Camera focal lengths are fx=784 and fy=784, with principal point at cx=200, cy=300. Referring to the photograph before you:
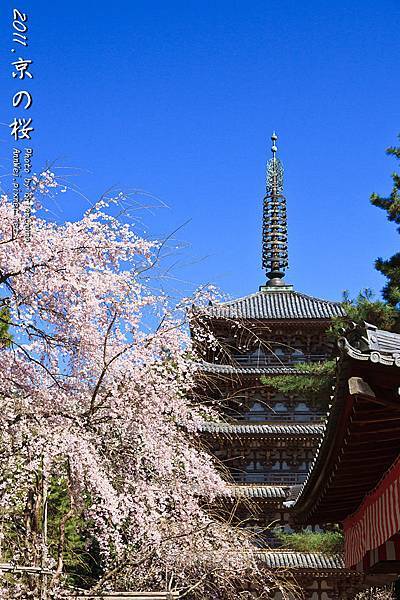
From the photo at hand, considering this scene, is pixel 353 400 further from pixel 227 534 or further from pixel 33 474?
pixel 227 534

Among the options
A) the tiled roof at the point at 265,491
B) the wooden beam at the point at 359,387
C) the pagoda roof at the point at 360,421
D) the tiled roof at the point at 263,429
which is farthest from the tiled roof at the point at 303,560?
the wooden beam at the point at 359,387

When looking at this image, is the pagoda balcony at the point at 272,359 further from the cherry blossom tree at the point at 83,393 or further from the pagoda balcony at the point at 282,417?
the cherry blossom tree at the point at 83,393

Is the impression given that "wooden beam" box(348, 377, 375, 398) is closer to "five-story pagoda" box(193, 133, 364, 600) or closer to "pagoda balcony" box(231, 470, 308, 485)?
"five-story pagoda" box(193, 133, 364, 600)

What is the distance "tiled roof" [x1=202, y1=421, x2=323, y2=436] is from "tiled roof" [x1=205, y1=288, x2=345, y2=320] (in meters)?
3.64

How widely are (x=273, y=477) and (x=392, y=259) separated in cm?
1000

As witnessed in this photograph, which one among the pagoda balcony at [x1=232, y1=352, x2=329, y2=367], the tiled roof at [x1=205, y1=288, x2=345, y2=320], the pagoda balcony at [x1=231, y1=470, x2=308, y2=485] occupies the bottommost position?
the pagoda balcony at [x1=231, y1=470, x2=308, y2=485]

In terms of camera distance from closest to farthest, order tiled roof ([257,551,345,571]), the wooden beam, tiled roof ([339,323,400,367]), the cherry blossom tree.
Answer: tiled roof ([339,323,400,367])
the wooden beam
the cherry blossom tree
tiled roof ([257,551,345,571])

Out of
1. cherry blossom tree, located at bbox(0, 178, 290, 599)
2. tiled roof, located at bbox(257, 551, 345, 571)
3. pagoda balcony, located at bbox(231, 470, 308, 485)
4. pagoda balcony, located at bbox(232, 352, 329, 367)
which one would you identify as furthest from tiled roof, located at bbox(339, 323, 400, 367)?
pagoda balcony, located at bbox(232, 352, 329, 367)

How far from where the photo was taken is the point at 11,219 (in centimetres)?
834

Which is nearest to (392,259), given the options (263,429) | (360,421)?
(263,429)

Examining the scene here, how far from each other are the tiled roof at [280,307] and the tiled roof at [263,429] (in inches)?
143

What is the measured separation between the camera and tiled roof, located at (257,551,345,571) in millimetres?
22750

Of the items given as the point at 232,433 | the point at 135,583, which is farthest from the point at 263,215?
the point at 135,583

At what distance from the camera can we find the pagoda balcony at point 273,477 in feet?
81.1
